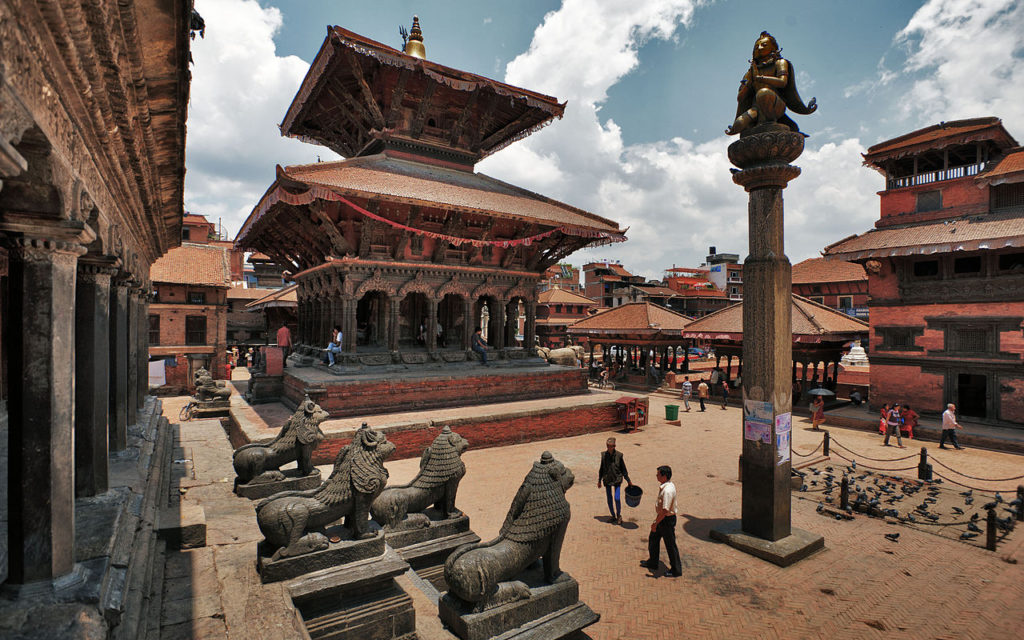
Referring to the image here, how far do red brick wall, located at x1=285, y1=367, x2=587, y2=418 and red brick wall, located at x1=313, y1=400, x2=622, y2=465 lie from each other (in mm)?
1945

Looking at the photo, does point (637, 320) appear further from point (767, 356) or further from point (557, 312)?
point (557, 312)

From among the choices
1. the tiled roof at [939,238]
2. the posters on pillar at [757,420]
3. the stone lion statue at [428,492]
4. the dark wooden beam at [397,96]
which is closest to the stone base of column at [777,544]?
the posters on pillar at [757,420]

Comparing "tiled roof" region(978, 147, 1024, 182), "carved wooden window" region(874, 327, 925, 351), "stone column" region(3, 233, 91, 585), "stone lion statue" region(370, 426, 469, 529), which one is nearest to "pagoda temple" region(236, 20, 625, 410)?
"stone lion statue" region(370, 426, 469, 529)

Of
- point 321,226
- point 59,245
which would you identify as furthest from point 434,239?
point 59,245

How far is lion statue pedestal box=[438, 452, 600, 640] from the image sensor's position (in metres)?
4.68

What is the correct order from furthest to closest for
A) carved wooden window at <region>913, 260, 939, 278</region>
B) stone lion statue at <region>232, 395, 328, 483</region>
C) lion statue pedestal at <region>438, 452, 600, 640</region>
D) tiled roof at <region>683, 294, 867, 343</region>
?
tiled roof at <region>683, 294, 867, 343</region> → carved wooden window at <region>913, 260, 939, 278</region> → stone lion statue at <region>232, 395, 328, 483</region> → lion statue pedestal at <region>438, 452, 600, 640</region>

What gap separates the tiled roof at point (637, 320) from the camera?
2562 cm

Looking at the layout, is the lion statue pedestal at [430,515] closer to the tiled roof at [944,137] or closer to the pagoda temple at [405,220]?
the pagoda temple at [405,220]

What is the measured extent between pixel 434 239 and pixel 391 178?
8.13 feet

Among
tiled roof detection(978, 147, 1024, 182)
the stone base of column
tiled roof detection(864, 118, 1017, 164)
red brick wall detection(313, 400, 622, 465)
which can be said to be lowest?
the stone base of column

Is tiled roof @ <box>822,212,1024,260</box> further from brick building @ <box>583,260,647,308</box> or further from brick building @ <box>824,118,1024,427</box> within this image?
brick building @ <box>583,260,647,308</box>

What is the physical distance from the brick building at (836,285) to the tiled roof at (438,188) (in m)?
25.8

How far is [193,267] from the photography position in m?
28.5

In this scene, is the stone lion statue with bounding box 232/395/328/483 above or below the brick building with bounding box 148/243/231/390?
below
